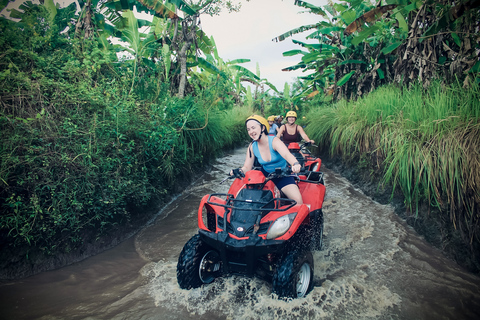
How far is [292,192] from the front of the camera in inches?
126

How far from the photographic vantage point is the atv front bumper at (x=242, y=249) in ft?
7.68

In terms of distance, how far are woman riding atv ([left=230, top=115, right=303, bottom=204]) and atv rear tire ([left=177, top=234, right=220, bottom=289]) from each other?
95 centimetres

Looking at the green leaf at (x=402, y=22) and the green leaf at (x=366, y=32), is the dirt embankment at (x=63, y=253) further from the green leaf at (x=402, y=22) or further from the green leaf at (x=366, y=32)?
the green leaf at (x=402, y=22)

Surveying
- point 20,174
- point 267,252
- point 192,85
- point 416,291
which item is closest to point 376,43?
point 192,85

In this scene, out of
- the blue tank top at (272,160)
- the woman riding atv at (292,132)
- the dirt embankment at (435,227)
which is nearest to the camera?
the dirt embankment at (435,227)

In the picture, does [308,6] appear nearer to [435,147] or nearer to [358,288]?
[435,147]

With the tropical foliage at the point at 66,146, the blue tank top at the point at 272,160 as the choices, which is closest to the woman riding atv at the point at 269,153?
the blue tank top at the point at 272,160

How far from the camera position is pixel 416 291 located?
2783 millimetres

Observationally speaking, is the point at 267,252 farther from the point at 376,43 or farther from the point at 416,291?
the point at 376,43

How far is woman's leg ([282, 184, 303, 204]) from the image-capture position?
125 inches

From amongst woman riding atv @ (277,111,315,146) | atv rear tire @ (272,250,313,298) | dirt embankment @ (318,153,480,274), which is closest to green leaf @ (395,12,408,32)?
woman riding atv @ (277,111,315,146)

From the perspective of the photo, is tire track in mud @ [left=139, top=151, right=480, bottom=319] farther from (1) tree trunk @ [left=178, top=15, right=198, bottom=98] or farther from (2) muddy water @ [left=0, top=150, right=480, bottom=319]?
(1) tree trunk @ [left=178, top=15, right=198, bottom=98]

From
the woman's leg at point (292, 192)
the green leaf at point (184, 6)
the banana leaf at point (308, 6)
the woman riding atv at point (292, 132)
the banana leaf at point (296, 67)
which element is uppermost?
the banana leaf at point (308, 6)

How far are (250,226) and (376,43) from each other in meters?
8.17
